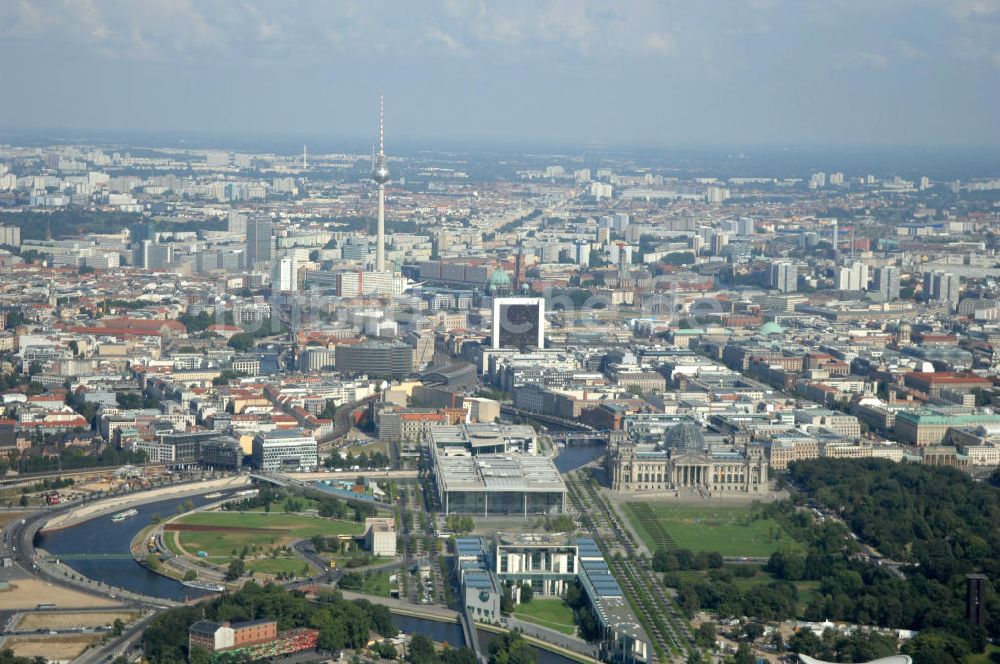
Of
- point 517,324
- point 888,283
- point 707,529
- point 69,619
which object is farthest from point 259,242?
point 69,619

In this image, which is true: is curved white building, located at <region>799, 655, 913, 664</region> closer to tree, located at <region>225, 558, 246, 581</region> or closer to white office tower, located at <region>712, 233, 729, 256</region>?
tree, located at <region>225, 558, 246, 581</region>

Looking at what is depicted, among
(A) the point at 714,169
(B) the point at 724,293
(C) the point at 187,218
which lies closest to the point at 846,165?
(A) the point at 714,169

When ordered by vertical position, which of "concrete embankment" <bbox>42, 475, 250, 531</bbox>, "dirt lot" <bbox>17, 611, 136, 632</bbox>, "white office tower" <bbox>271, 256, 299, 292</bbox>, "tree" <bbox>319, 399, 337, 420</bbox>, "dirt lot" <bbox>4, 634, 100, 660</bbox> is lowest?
"dirt lot" <bbox>4, 634, 100, 660</bbox>

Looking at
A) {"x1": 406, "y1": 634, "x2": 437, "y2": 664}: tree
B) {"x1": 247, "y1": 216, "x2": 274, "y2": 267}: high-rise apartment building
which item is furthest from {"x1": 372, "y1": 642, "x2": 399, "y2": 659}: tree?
{"x1": 247, "y1": 216, "x2": 274, "y2": 267}: high-rise apartment building

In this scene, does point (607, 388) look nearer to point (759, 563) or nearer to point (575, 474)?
point (575, 474)

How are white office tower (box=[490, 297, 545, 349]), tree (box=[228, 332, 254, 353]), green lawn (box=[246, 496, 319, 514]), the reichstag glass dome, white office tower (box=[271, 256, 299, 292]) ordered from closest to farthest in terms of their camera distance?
green lawn (box=[246, 496, 319, 514])
the reichstag glass dome
white office tower (box=[490, 297, 545, 349])
tree (box=[228, 332, 254, 353])
white office tower (box=[271, 256, 299, 292])

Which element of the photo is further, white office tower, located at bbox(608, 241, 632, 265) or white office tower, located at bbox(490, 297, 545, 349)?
white office tower, located at bbox(608, 241, 632, 265)

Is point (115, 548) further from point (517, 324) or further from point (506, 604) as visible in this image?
point (517, 324)
